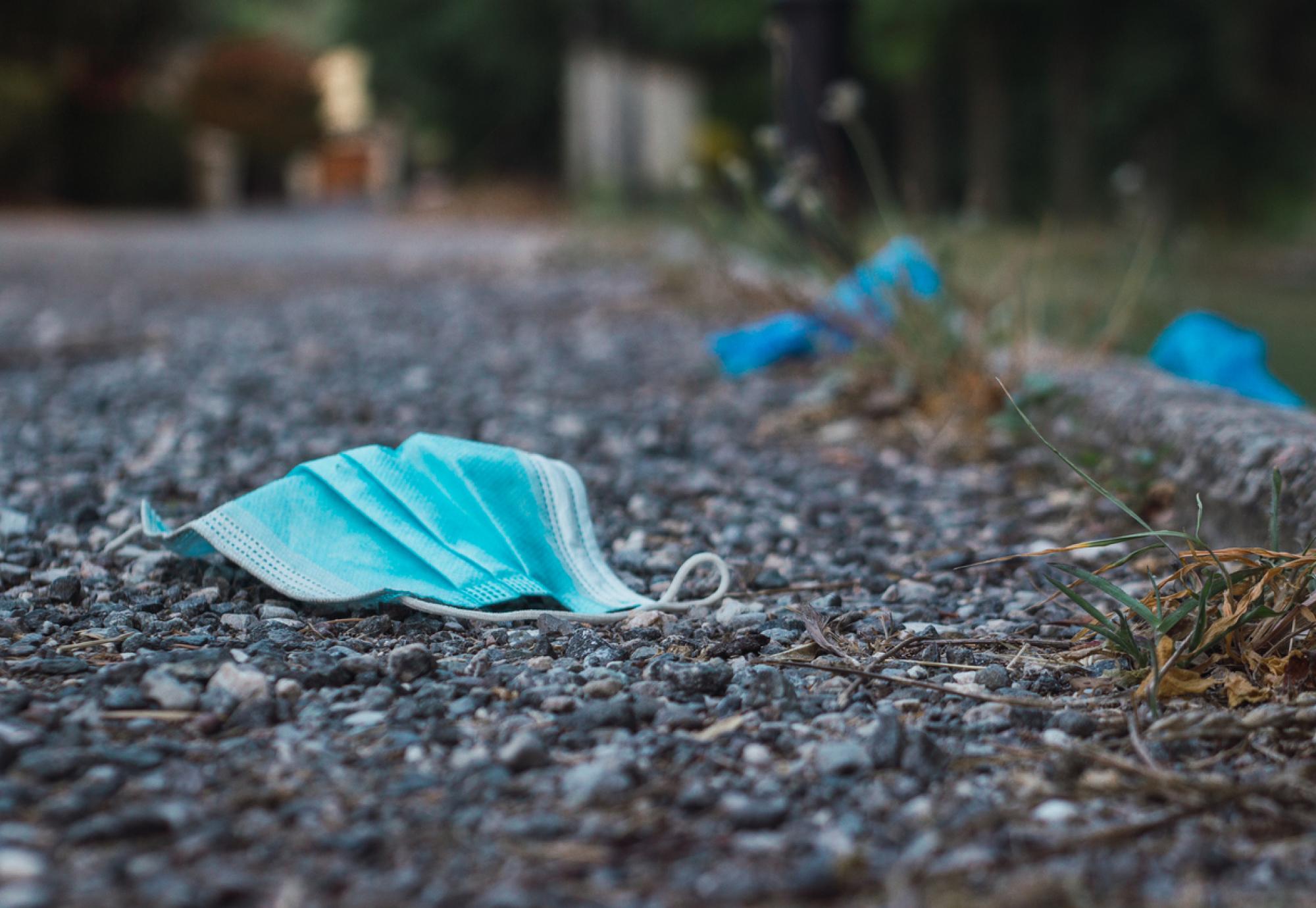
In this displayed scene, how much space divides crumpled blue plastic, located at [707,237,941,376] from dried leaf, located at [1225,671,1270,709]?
1.83 metres

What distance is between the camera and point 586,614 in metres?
1.59

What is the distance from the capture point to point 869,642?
152 cm

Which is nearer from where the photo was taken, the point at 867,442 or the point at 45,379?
the point at 867,442

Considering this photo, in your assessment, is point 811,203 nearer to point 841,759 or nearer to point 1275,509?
point 1275,509

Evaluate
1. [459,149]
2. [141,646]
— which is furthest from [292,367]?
[459,149]

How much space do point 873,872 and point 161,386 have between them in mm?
2609

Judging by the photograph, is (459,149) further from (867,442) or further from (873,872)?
(873,872)

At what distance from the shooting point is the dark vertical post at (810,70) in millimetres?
4629

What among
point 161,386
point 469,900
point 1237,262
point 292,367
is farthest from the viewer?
point 1237,262

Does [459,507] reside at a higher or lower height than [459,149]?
lower

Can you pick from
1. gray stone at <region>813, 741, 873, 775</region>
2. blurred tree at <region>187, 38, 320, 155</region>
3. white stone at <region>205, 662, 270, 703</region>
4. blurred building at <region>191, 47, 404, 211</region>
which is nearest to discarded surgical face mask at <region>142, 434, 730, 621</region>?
white stone at <region>205, 662, 270, 703</region>

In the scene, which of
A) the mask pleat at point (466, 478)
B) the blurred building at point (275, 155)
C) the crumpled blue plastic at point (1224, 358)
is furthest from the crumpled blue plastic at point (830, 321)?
the blurred building at point (275, 155)

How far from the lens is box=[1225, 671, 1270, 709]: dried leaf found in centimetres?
130

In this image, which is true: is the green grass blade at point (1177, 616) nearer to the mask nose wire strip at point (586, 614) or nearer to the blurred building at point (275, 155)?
the mask nose wire strip at point (586, 614)
